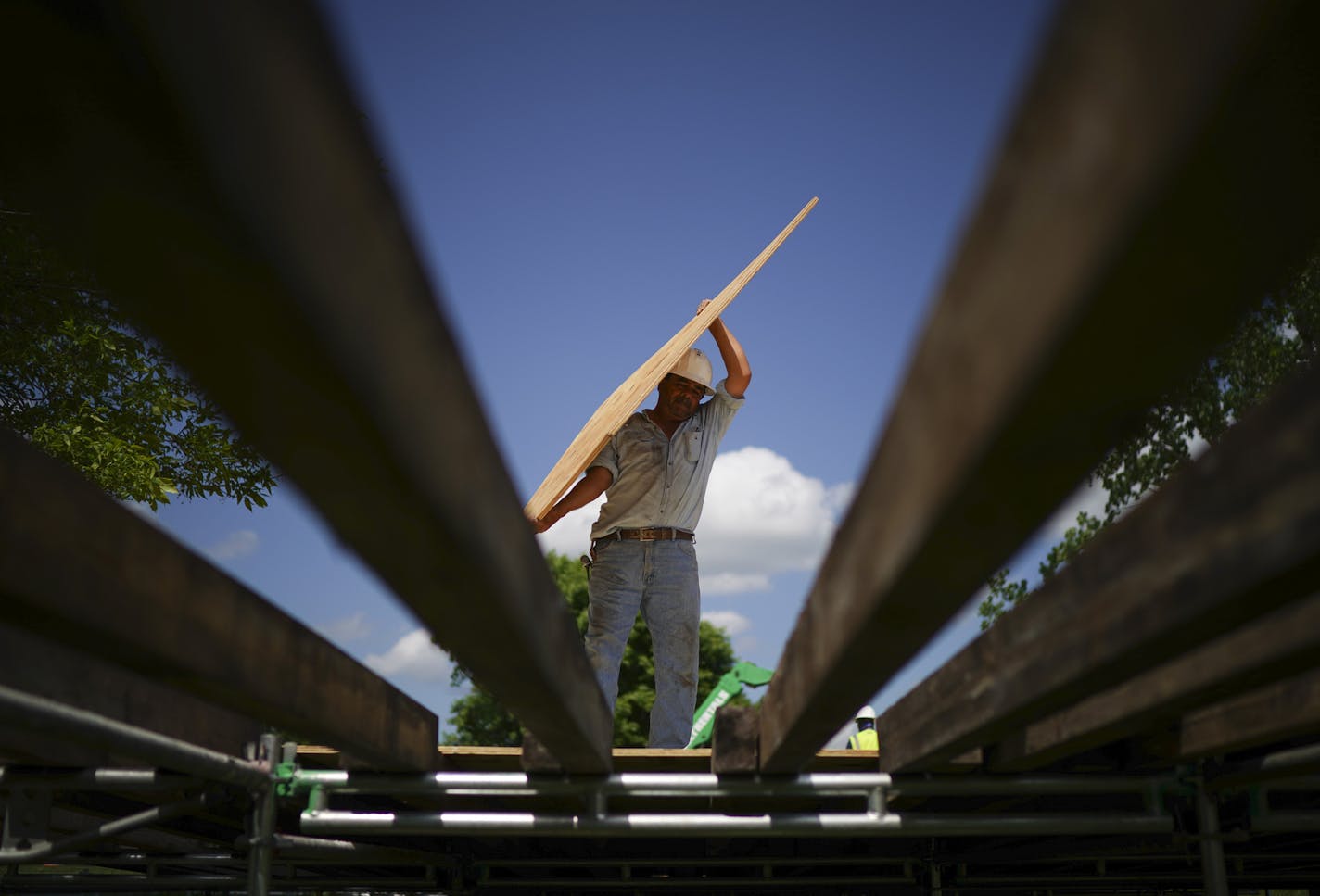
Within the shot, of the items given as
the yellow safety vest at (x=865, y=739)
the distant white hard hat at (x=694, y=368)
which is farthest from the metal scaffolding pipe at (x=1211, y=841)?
the yellow safety vest at (x=865, y=739)

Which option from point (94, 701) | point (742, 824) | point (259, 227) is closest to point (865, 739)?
point (742, 824)

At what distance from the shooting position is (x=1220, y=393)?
15547 mm

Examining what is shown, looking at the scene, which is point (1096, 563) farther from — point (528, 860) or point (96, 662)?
point (528, 860)

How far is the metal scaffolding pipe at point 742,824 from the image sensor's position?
11.1 feet

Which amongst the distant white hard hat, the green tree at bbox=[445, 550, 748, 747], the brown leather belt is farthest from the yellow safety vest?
the green tree at bbox=[445, 550, 748, 747]

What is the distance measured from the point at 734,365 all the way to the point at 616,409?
744mm

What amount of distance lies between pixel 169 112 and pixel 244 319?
204 mm

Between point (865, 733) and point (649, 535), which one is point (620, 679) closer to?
point (865, 733)

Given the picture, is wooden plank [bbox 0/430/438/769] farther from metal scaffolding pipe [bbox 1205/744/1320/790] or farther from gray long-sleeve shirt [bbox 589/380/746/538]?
gray long-sleeve shirt [bbox 589/380/746/538]

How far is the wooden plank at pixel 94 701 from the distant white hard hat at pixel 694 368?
2.76 metres

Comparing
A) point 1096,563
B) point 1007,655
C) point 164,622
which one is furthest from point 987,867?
point 164,622

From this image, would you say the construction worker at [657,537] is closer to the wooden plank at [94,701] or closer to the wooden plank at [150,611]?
the wooden plank at [94,701]

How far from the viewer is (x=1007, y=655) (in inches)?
96.1

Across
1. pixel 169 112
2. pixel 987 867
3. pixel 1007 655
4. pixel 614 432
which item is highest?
pixel 614 432
